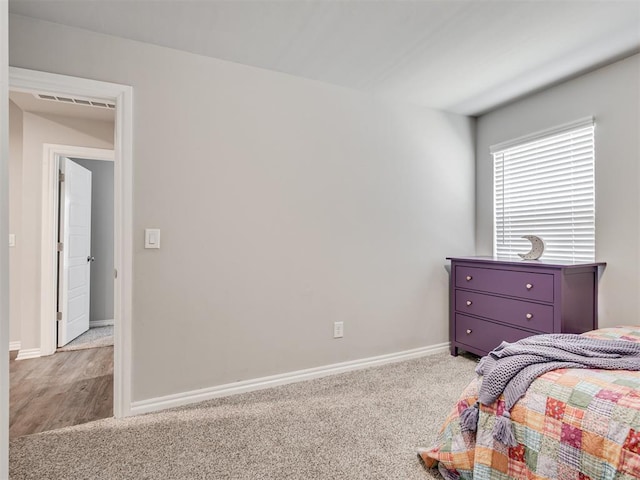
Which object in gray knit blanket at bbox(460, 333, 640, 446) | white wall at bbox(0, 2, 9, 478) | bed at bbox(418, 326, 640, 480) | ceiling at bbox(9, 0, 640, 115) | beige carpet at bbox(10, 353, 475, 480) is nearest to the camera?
white wall at bbox(0, 2, 9, 478)

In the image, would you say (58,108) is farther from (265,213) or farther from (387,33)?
(387,33)

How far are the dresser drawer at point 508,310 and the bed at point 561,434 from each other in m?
1.18

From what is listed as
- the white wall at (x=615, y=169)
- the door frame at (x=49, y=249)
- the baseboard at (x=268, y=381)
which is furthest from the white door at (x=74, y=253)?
the white wall at (x=615, y=169)

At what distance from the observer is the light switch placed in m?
2.27

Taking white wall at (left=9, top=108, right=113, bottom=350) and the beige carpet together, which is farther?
white wall at (left=9, top=108, right=113, bottom=350)

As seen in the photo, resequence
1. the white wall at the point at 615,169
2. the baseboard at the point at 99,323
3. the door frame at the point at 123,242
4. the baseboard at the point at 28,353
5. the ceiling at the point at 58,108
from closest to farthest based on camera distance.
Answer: the door frame at the point at 123,242, the white wall at the point at 615,169, the ceiling at the point at 58,108, the baseboard at the point at 28,353, the baseboard at the point at 99,323

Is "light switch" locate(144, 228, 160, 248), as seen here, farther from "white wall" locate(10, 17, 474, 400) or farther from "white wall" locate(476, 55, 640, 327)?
"white wall" locate(476, 55, 640, 327)

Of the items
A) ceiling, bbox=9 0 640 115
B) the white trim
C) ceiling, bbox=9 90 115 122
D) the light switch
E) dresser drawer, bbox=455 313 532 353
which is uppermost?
ceiling, bbox=9 0 640 115

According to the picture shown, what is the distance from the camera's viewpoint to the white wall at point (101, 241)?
471 cm

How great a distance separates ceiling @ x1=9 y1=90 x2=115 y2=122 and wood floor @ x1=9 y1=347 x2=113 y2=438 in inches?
90.6

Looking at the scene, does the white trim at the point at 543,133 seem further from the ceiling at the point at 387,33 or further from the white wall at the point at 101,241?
the white wall at the point at 101,241

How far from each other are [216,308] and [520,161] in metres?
2.85

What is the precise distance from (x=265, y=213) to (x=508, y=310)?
6.55 feet

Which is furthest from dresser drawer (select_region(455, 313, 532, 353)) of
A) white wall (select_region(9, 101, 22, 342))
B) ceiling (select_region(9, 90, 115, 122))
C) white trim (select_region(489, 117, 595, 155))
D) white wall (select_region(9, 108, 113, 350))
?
white wall (select_region(9, 101, 22, 342))
